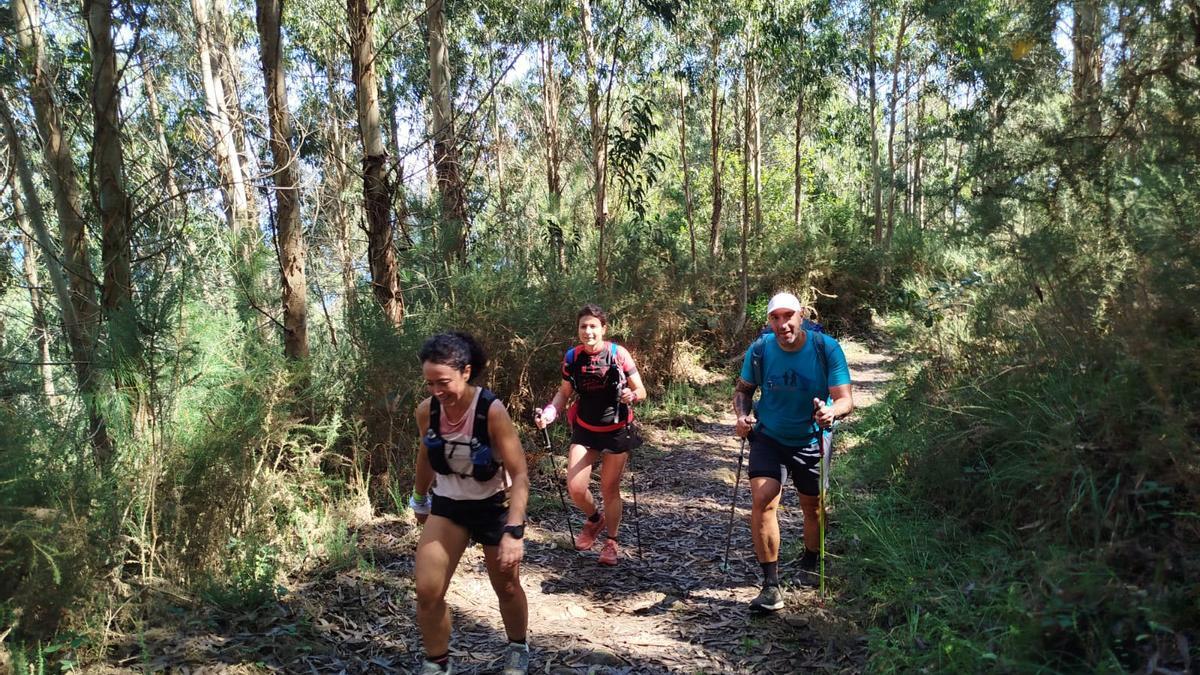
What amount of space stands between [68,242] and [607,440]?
160 inches

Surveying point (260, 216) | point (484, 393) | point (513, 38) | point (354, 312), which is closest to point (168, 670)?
point (484, 393)

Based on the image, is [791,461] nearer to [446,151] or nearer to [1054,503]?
[1054,503]

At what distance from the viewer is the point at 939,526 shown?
486 cm

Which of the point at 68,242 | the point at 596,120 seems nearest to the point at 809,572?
the point at 68,242

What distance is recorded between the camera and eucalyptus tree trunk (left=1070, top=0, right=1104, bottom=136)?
5.03m

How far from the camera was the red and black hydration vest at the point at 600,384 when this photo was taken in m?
5.35

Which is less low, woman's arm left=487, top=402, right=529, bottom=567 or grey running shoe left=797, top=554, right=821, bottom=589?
woman's arm left=487, top=402, right=529, bottom=567

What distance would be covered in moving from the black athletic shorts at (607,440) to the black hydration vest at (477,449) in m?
1.87

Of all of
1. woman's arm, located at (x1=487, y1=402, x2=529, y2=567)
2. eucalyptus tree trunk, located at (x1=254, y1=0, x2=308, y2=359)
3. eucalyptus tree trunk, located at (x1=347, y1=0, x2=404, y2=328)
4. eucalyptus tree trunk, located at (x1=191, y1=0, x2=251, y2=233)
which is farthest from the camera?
eucalyptus tree trunk, located at (x1=191, y1=0, x2=251, y2=233)

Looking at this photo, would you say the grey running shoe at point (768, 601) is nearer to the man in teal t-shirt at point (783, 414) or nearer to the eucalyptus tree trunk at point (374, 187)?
the man in teal t-shirt at point (783, 414)

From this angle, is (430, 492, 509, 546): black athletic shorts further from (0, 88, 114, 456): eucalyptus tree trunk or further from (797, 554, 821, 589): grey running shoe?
(797, 554, 821, 589): grey running shoe

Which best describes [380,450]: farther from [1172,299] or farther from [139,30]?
[1172,299]

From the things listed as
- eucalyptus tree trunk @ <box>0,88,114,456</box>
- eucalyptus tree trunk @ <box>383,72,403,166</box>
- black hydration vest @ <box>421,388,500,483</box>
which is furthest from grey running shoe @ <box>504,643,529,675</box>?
eucalyptus tree trunk @ <box>383,72,403,166</box>

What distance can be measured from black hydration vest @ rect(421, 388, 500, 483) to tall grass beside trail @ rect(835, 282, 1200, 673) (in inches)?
87.8
